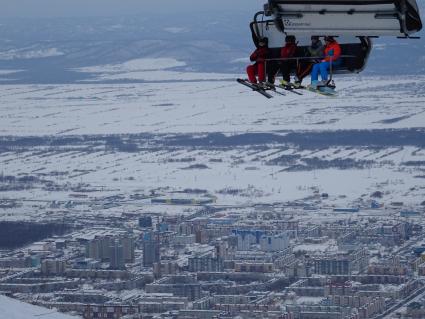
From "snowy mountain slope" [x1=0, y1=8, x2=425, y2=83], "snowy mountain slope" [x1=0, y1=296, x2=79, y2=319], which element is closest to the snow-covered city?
"snowy mountain slope" [x1=0, y1=296, x2=79, y2=319]

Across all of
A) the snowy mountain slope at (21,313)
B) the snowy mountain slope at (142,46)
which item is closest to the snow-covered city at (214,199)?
the snowy mountain slope at (21,313)

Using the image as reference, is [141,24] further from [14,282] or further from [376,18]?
[376,18]

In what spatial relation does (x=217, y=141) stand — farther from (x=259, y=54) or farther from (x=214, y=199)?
(x=259, y=54)

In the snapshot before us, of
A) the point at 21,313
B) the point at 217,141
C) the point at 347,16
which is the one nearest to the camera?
the point at 347,16

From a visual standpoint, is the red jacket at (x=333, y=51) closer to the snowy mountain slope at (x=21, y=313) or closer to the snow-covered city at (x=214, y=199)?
the snow-covered city at (x=214, y=199)

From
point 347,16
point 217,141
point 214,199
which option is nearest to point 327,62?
point 347,16

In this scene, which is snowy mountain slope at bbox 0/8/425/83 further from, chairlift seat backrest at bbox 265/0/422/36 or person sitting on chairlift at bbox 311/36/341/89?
chairlift seat backrest at bbox 265/0/422/36
